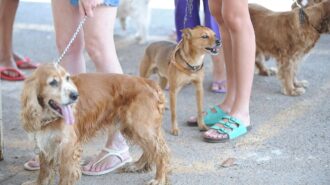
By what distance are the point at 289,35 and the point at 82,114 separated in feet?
9.69

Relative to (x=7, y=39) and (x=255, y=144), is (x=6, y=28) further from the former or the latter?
(x=255, y=144)

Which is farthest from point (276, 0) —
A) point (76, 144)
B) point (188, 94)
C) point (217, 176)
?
point (76, 144)

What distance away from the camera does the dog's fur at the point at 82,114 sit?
3.18m

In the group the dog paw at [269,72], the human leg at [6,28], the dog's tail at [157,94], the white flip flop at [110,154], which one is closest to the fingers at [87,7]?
the dog's tail at [157,94]

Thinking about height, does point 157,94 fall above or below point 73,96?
below

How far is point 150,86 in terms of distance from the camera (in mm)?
3641

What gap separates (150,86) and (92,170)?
29.7 inches

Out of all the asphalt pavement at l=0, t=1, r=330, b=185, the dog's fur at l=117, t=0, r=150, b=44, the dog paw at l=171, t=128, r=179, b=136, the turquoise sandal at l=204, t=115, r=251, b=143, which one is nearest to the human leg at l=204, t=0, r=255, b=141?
the turquoise sandal at l=204, t=115, r=251, b=143

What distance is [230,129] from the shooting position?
14.9 ft

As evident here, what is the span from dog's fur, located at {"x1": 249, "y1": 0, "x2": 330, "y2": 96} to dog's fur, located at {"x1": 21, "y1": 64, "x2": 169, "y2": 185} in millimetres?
2417

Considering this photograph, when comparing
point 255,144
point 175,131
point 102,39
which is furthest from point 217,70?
point 102,39

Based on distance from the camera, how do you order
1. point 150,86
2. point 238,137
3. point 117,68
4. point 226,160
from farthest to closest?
point 238,137 < point 226,160 < point 117,68 < point 150,86

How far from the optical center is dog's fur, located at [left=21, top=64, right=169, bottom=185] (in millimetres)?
3178

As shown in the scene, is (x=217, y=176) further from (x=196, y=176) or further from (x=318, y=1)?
(x=318, y=1)
